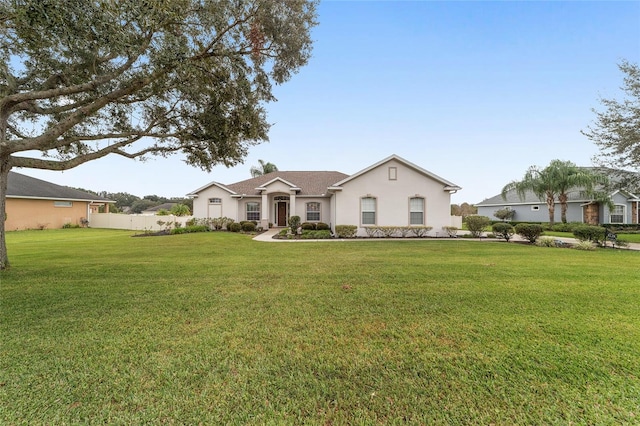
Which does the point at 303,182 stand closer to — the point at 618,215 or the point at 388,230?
the point at 388,230

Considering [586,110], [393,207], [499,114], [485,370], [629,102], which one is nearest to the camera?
[485,370]

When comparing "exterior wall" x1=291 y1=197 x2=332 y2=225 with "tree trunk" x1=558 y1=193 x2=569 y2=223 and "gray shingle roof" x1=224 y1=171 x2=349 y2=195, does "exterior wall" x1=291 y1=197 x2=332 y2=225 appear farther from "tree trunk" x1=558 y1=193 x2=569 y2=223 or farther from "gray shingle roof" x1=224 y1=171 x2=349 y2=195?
"tree trunk" x1=558 y1=193 x2=569 y2=223

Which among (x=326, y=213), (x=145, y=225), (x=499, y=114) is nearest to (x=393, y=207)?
(x=326, y=213)

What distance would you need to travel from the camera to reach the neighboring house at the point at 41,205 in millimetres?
21000

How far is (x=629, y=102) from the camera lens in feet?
45.1

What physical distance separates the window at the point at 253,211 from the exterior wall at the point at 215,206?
1.05 metres

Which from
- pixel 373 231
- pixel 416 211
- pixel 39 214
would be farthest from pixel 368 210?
pixel 39 214

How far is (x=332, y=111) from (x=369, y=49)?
18.1ft

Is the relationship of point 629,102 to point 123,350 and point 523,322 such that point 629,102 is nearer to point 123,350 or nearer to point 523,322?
point 523,322

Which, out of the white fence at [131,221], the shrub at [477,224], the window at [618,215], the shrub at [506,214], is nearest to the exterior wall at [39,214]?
the white fence at [131,221]

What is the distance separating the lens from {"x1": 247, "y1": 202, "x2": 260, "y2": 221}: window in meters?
21.7

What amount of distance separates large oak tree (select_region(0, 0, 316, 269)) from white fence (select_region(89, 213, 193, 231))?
49.0ft

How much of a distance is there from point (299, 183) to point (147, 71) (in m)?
15.4

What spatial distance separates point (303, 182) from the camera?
888 inches
